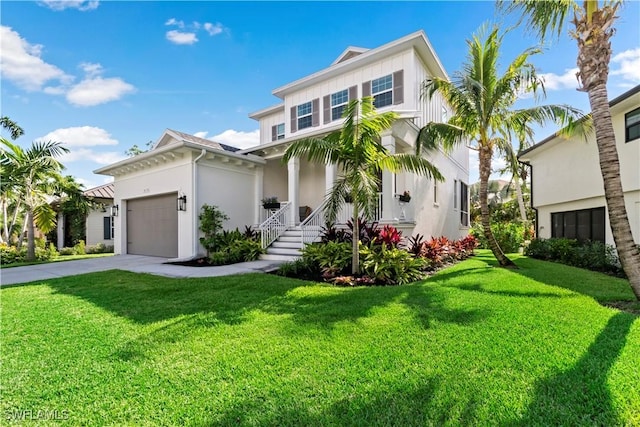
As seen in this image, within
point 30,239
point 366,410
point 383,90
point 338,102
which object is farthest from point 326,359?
point 30,239

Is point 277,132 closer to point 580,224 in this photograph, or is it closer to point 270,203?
point 270,203

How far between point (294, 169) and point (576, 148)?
37.3 feet

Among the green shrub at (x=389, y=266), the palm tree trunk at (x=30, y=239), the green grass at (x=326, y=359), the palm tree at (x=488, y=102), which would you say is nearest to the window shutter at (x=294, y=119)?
the palm tree at (x=488, y=102)

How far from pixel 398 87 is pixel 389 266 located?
7658mm

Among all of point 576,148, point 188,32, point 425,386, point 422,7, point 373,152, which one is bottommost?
point 425,386

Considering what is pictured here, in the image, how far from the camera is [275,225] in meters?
11.2

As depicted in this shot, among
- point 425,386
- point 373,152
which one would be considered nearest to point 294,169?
point 373,152

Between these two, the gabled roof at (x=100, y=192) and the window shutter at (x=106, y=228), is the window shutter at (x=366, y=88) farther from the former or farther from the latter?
the window shutter at (x=106, y=228)

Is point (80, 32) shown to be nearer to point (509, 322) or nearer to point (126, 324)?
point (126, 324)

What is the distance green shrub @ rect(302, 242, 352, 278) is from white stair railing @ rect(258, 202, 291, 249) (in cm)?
262

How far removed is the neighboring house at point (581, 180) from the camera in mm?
9258

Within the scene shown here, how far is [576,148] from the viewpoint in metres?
12.1

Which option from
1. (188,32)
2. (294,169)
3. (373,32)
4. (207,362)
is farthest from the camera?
(373,32)

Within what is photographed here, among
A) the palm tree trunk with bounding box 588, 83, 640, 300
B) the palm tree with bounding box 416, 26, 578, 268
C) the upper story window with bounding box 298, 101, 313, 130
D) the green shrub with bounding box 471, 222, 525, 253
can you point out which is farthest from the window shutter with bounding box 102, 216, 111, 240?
the palm tree trunk with bounding box 588, 83, 640, 300
